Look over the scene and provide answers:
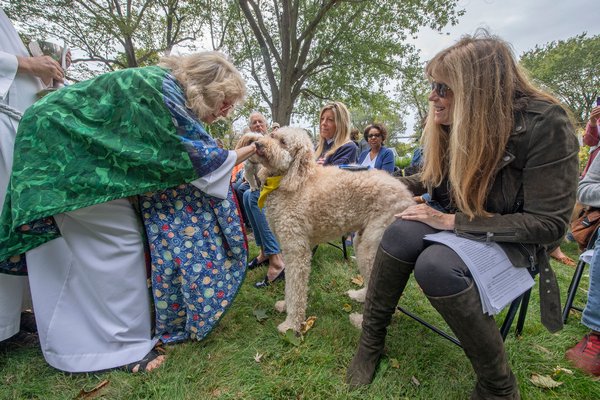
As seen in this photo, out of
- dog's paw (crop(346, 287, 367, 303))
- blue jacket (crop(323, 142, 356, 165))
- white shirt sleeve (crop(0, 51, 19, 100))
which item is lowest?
dog's paw (crop(346, 287, 367, 303))

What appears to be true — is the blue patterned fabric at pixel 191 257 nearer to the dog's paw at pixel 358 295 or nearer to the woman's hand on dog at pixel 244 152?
the woman's hand on dog at pixel 244 152

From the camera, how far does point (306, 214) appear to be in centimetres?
241

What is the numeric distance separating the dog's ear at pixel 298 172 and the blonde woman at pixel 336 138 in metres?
1.04

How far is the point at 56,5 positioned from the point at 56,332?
1320 cm

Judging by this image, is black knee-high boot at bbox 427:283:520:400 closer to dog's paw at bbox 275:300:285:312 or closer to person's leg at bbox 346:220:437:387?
person's leg at bbox 346:220:437:387

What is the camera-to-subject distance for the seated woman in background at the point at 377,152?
5.23 meters

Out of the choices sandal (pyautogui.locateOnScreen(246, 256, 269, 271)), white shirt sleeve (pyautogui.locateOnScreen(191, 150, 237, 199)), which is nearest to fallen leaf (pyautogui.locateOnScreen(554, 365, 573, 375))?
white shirt sleeve (pyautogui.locateOnScreen(191, 150, 237, 199))

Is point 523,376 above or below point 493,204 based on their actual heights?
below

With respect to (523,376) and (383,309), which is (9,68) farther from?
(523,376)

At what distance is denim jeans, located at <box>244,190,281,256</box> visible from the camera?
3.43 m

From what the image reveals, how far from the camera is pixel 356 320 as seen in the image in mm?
2398

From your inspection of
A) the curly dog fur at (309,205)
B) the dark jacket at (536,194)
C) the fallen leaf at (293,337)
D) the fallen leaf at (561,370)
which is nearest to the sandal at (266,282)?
the curly dog fur at (309,205)

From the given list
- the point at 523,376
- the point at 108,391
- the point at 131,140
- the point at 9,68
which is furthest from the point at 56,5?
the point at 523,376

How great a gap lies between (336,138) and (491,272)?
283 centimetres
